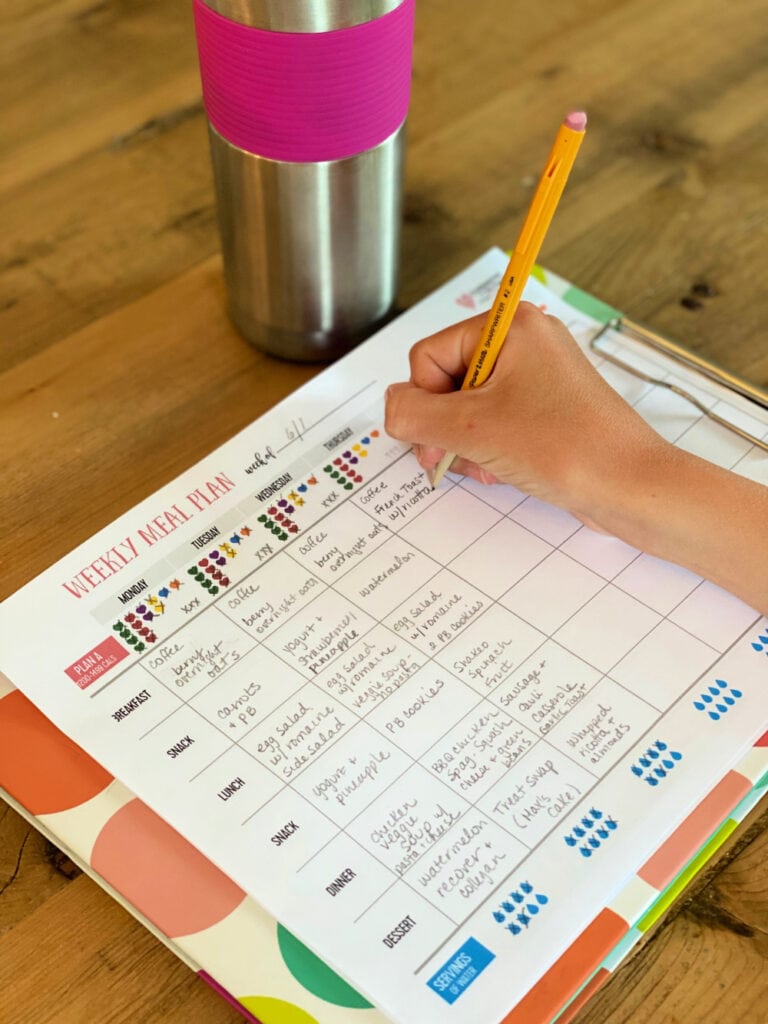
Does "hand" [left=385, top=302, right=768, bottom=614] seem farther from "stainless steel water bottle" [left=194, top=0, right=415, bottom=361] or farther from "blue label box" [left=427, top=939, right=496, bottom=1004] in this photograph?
"blue label box" [left=427, top=939, right=496, bottom=1004]

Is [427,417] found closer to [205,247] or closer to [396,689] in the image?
[396,689]

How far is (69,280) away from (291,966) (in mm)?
496

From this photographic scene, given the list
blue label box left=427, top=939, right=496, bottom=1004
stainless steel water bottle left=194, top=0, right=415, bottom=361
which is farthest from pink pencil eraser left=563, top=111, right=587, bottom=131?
blue label box left=427, top=939, right=496, bottom=1004

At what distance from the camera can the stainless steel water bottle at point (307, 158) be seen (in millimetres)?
526

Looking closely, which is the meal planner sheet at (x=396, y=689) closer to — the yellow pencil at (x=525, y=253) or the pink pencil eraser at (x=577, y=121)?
the yellow pencil at (x=525, y=253)

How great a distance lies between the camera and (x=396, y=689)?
0.54 meters

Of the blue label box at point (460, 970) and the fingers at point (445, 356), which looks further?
the fingers at point (445, 356)

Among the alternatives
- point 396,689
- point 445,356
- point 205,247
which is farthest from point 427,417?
point 205,247

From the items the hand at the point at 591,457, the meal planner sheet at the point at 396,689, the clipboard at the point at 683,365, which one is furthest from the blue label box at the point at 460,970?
the clipboard at the point at 683,365

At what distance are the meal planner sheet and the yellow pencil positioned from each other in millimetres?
77

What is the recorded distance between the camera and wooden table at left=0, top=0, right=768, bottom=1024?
493 mm

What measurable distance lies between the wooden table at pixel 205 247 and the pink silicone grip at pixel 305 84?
17 cm

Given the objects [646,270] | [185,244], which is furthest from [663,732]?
[185,244]

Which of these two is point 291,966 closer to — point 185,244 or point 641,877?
point 641,877
